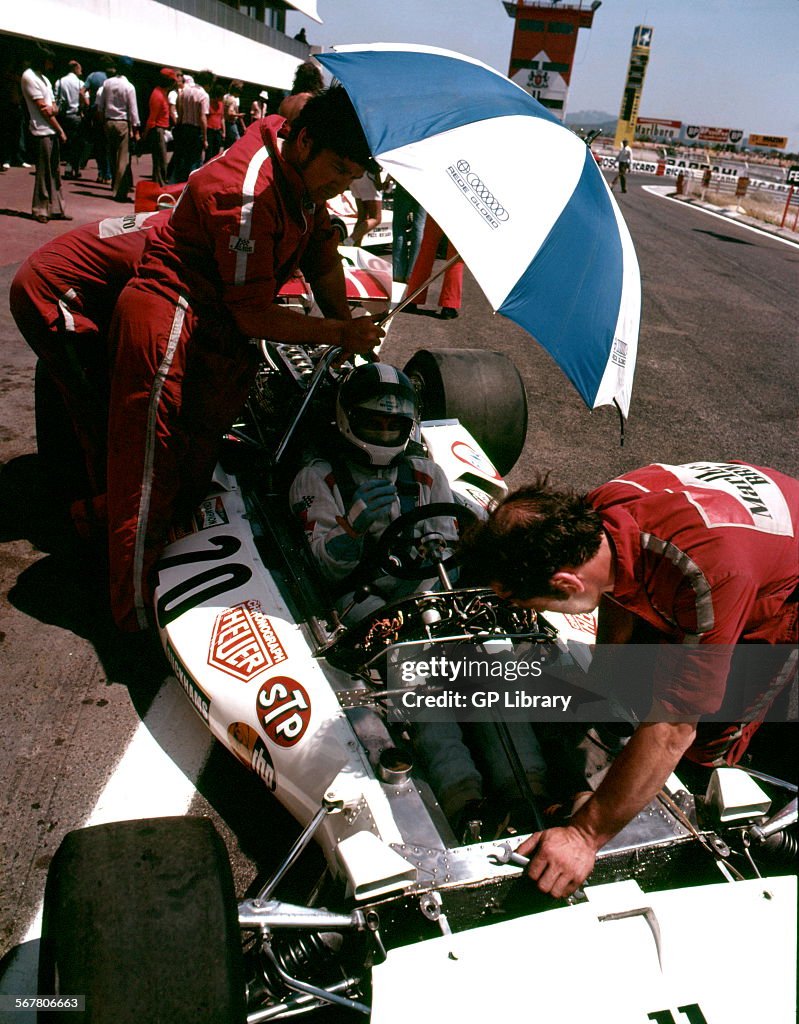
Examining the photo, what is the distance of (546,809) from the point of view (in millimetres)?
2256

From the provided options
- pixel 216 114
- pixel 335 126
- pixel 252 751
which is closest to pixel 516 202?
pixel 335 126

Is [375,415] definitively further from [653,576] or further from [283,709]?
[653,576]

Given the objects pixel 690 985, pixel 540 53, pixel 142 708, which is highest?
pixel 540 53

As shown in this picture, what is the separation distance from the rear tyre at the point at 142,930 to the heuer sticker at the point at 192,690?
0.69 meters

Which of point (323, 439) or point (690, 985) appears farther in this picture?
point (323, 439)

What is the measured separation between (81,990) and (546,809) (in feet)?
4.10

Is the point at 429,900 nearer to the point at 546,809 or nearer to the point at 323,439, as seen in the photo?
the point at 546,809

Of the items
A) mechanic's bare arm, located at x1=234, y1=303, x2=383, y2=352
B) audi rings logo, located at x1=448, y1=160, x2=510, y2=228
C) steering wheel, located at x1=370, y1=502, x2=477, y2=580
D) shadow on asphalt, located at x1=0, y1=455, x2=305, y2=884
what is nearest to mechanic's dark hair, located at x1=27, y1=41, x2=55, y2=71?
shadow on asphalt, located at x1=0, y1=455, x2=305, y2=884

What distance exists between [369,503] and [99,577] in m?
1.37

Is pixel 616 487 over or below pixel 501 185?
below

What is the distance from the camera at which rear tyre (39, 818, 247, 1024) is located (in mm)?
1558

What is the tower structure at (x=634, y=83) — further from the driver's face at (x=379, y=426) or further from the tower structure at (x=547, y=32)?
the driver's face at (x=379, y=426)

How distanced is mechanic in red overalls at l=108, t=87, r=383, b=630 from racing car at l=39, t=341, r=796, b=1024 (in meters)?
0.24

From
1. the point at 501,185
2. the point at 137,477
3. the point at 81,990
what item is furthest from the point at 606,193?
the point at 81,990
